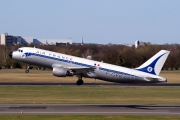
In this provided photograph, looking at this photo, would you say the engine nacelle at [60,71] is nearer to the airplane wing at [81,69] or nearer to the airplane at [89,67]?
→ the airplane at [89,67]

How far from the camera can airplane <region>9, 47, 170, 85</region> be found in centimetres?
5994

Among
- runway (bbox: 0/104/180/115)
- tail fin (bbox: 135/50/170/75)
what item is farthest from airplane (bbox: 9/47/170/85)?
runway (bbox: 0/104/180/115)

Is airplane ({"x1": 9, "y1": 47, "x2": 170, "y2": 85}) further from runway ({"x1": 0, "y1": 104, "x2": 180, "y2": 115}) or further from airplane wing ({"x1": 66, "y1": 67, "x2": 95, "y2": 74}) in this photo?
runway ({"x1": 0, "y1": 104, "x2": 180, "y2": 115})

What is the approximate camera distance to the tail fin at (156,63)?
59250mm

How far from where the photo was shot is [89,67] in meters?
→ 61.2

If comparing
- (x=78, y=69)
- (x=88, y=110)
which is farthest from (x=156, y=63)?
(x=88, y=110)

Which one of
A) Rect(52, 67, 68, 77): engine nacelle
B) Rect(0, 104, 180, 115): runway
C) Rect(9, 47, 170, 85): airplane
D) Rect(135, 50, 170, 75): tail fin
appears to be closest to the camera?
Rect(0, 104, 180, 115): runway

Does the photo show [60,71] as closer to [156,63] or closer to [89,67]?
[89,67]

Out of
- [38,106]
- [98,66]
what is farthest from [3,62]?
[38,106]

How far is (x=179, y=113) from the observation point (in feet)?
104

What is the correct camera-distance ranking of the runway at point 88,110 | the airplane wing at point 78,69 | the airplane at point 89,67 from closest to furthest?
the runway at point 88,110
the airplane at point 89,67
the airplane wing at point 78,69

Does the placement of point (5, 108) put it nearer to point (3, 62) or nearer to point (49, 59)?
point (49, 59)
